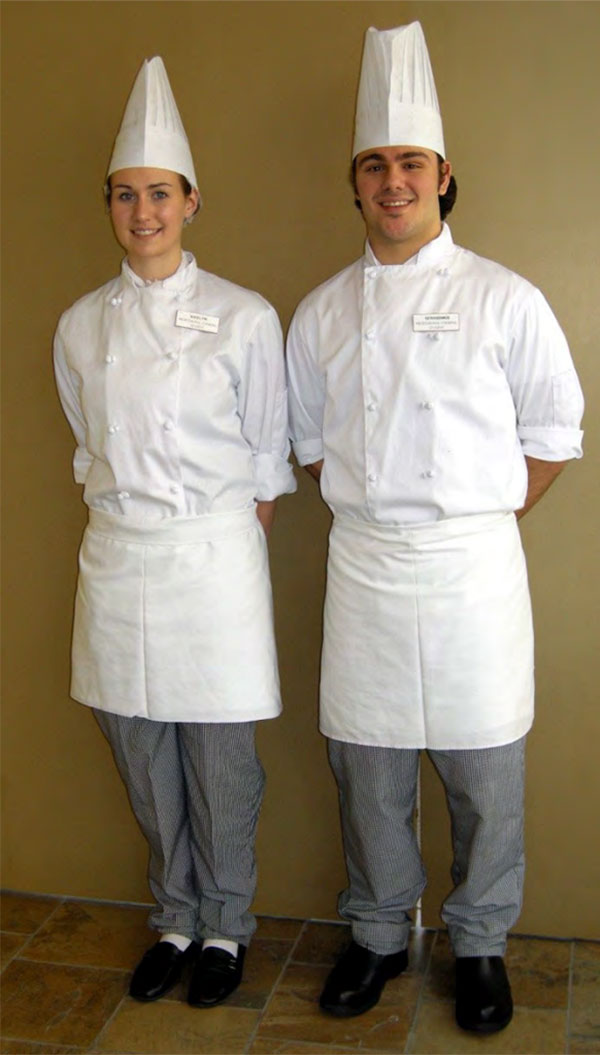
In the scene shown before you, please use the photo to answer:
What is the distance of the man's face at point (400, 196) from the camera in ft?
7.22

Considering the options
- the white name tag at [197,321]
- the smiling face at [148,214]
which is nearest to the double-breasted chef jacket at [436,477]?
the white name tag at [197,321]

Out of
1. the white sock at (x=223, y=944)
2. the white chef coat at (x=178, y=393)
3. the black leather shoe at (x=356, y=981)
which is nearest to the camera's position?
the white chef coat at (x=178, y=393)

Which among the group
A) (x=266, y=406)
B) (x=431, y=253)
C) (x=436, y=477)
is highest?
(x=431, y=253)

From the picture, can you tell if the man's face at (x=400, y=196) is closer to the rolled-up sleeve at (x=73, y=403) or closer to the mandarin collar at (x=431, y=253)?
the mandarin collar at (x=431, y=253)

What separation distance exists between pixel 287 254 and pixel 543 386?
71 centimetres

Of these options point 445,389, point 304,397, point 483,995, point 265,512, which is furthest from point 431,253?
point 483,995

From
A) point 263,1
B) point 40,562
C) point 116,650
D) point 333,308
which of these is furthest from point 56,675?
point 263,1

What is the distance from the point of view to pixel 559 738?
2646mm

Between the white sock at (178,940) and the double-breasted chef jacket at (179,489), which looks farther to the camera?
the white sock at (178,940)

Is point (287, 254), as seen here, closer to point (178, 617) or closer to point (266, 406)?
point (266, 406)

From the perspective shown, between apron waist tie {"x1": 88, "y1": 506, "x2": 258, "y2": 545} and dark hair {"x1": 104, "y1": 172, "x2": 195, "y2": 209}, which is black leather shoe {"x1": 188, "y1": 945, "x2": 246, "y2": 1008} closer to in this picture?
apron waist tie {"x1": 88, "y1": 506, "x2": 258, "y2": 545}

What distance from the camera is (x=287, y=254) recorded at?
2.62 m

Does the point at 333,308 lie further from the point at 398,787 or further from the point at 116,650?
the point at 398,787

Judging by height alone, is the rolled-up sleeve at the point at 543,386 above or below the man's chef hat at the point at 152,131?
below
